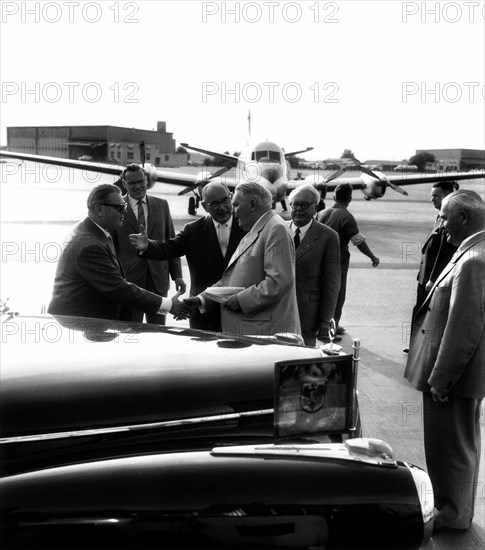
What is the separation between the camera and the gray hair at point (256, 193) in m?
4.04

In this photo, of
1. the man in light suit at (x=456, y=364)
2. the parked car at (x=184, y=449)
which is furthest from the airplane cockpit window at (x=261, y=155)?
the parked car at (x=184, y=449)

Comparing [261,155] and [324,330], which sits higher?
[261,155]

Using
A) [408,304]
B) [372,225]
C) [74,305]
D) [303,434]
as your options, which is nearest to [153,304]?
[74,305]

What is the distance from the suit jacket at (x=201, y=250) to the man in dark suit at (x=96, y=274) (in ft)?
2.85

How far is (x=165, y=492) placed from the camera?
189 cm

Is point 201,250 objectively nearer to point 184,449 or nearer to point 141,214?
point 141,214

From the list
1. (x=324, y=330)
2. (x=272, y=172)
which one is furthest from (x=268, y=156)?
(x=324, y=330)

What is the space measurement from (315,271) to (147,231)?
177 cm

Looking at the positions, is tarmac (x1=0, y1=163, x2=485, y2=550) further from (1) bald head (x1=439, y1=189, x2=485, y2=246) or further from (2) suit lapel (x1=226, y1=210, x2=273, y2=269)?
(1) bald head (x1=439, y1=189, x2=485, y2=246)

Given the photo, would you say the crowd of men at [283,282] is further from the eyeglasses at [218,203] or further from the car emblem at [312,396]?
the car emblem at [312,396]

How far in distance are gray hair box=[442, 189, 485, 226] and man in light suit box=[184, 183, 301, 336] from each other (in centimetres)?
117

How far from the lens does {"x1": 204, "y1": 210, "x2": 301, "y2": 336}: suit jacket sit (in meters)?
3.95

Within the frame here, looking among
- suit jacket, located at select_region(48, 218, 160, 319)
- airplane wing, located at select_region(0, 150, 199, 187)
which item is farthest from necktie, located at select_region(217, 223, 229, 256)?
airplane wing, located at select_region(0, 150, 199, 187)

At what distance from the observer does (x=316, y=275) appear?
16.2 feet
